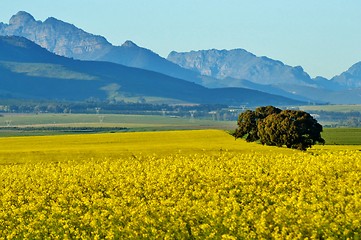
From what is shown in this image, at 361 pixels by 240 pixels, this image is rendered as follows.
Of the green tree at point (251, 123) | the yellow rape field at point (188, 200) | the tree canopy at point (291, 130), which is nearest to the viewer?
the yellow rape field at point (188, 200)

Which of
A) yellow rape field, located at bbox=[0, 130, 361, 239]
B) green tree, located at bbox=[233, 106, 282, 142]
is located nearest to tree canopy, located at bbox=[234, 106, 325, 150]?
green tree, located at bbox=[233, 106, 282, 142]

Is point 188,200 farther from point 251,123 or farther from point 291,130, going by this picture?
point 251,123

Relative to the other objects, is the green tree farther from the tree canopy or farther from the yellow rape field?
the yellow rape field

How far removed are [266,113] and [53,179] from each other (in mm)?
50359

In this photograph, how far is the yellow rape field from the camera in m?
24.3

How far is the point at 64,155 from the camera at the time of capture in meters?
53.5

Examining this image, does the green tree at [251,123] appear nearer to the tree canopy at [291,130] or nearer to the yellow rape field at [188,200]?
the tree canopy at [291,130]

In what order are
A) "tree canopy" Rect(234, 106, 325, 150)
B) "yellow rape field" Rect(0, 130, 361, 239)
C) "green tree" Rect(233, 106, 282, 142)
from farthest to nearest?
"green tree" Rect(233, 106, 282, 142) < "tree canopy" Rect(234, 106, 325, 150) < "yellow rape field" Rect(0, 130, 361, 239)

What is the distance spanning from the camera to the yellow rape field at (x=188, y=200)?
24.3m

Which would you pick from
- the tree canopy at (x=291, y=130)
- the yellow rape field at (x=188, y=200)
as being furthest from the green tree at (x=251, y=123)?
the yellow rape field at (x=188, y=200)

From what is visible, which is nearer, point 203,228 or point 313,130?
→ point 203,228

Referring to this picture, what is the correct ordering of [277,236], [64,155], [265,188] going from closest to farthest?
[277,236] → [265,188] → [64,155]

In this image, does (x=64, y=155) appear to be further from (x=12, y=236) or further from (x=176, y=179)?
(x=12, y=236)

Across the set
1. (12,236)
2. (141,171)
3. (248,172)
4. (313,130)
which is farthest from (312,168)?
(313,130)
